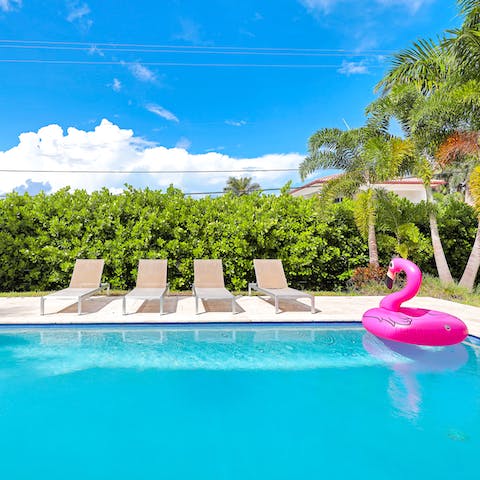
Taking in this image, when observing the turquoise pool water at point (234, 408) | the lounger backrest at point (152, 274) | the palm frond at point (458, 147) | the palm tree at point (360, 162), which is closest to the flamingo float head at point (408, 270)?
the turquoise pool water at point (234, 408)

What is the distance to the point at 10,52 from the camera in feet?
67.7

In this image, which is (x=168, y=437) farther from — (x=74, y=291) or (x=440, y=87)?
(x=440, y=87)

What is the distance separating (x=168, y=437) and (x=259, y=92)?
24.4 metres

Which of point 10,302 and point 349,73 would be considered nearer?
point 10,302

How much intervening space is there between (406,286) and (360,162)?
7.55m

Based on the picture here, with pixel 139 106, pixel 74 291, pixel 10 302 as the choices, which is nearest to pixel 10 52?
pixel 139 106

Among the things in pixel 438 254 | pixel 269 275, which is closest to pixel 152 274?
pixel 269 275

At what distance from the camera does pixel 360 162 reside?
524 inches

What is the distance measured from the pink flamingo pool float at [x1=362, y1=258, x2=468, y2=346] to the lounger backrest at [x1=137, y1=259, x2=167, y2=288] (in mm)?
5688

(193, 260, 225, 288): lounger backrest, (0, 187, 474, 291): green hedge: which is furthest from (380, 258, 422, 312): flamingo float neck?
(0, 187, 474, 291): green hedge

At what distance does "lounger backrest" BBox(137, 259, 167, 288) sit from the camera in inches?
400

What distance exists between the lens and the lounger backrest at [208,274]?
1024cm

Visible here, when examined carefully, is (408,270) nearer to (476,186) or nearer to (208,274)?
(208,274)

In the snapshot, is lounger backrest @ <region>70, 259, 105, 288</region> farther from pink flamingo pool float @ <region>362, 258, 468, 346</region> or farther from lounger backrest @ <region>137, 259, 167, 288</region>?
pink flamingo pool float @ <region>362, 258, 468, 346</region>
